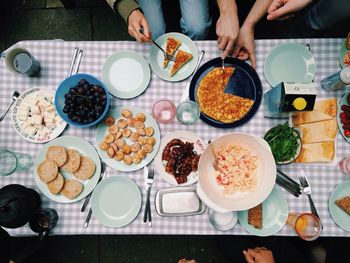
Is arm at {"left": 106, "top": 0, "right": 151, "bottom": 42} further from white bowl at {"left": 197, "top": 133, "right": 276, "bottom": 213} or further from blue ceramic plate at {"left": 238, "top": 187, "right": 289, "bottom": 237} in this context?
blue ceramic plate at {"left": 238, "top": 187, "right": 289, "bottom": 237}

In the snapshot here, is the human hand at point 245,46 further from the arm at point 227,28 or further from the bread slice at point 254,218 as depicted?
the bread slice at point 254,218

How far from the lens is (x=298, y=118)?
153 cm

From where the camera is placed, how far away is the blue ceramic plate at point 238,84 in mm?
1523

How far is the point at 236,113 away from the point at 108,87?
0.60 meters

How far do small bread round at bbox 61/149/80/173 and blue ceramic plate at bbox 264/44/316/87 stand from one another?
3.10ft

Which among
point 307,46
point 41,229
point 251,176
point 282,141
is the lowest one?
point 41,229

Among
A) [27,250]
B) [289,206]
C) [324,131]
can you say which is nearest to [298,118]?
[324,131]

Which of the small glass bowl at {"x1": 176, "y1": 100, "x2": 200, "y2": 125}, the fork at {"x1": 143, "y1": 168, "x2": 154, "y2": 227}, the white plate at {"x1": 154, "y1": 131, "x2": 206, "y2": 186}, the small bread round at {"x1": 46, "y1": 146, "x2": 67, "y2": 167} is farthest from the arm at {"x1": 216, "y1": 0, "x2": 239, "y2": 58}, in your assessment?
the small bread round at {"x1": 46, "y1": 146, "x2": 67, "y2": 167}

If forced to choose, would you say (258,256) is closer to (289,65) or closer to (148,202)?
(148,202)

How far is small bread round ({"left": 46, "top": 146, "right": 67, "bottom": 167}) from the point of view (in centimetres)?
150

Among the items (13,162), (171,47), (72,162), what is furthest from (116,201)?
(171,47)

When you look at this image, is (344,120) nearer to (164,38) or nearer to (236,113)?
(236,113)

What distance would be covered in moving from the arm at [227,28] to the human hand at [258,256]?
3.56 feet

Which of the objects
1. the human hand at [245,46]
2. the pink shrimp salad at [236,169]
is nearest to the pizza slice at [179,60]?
the human hand at [245,46]
